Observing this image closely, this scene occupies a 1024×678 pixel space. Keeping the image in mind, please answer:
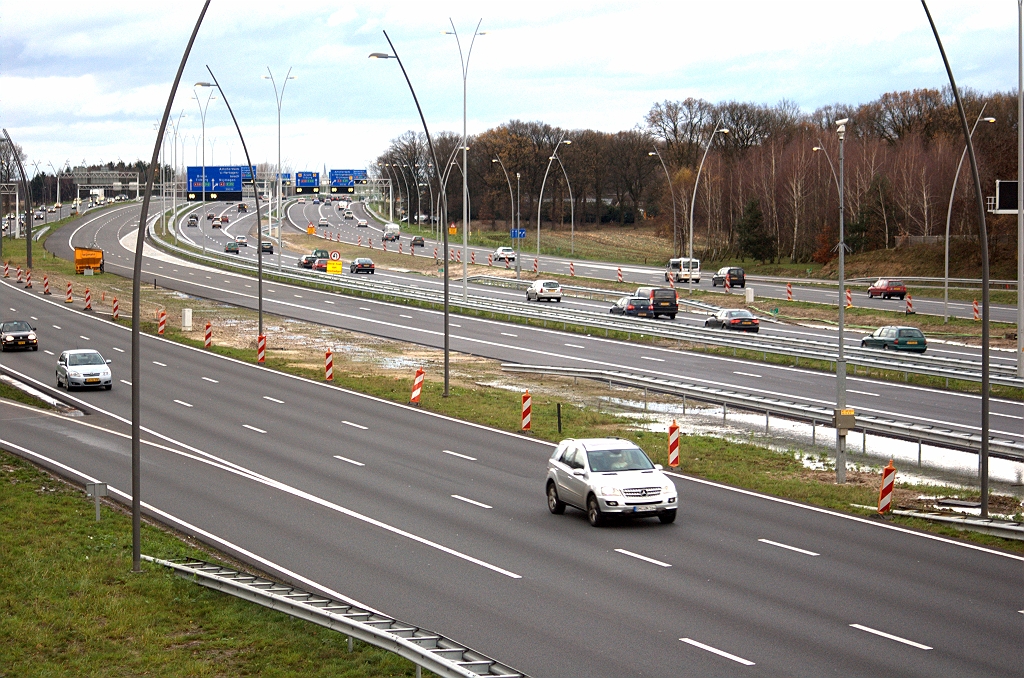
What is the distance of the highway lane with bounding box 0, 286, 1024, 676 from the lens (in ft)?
45.8

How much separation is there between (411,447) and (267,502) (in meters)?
6.96

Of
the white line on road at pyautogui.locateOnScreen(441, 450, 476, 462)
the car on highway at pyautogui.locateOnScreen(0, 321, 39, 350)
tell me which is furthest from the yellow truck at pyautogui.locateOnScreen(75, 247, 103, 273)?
the white line on road at pyautogui.locateOnScreen(441, 450, 476, 462)

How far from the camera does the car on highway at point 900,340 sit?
47719 millimetres

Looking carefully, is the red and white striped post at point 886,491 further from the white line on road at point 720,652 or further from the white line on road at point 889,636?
the white line on road at point 720,652

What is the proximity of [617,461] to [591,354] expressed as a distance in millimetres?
27492

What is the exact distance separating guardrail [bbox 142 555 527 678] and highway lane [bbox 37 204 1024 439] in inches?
858

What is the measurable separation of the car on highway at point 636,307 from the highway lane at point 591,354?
6.51 meters

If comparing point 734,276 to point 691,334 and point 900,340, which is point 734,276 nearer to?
point 691,334

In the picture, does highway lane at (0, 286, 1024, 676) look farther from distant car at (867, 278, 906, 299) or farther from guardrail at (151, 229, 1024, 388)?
distant car at (867, 278, 906, 299)

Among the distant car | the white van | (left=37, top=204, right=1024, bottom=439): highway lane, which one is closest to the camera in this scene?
(left=37, top=204, right=1024, bottom=439): highway lane

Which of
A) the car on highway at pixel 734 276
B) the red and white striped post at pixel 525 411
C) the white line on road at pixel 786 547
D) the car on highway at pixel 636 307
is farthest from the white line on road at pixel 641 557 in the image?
the car on highway at pixel 734 276

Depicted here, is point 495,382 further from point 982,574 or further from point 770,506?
point 982,574

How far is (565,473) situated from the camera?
22219mm

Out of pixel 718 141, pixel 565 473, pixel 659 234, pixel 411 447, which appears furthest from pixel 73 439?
pixel 718 141
